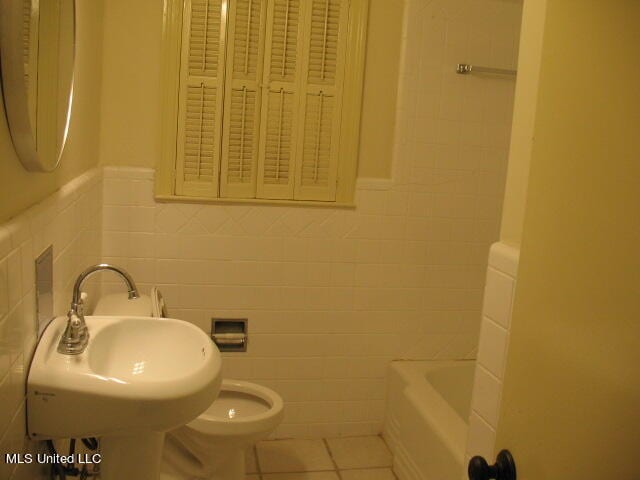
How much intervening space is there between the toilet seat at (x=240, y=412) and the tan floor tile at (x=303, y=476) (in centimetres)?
36

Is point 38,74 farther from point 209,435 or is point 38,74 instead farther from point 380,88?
point 380,88

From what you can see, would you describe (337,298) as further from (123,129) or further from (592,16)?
(592,16)

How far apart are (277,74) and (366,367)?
1430 mm

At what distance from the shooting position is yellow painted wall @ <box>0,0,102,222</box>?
1233 mm

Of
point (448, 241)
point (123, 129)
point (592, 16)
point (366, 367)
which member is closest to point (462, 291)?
point (448, 241)

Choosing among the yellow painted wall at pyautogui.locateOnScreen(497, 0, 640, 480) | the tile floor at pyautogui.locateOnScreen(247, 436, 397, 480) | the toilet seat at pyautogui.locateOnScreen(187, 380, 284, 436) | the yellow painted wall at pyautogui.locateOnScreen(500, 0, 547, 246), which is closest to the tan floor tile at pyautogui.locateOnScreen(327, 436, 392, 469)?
the tile floor at pyautogui.locateOnScreen(247, 436, 397, 480)

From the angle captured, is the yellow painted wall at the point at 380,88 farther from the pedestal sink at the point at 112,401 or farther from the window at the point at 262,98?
the pedestal sink at the point at 112,401

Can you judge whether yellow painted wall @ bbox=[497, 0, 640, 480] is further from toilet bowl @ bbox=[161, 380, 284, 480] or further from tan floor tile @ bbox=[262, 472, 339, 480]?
tan floor tile @ bbox=[262, 472, 339, 480]

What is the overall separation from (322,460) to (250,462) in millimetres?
326

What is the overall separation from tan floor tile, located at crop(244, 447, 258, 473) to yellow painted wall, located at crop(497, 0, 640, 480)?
1.92m

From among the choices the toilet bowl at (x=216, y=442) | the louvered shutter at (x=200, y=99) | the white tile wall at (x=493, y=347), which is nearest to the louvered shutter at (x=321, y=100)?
the louvered shutter at (x=200, y=99)

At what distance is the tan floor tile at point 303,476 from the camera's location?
8.68 feet

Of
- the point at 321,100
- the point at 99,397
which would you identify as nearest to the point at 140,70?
the point at 321,100

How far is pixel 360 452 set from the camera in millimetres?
2908
